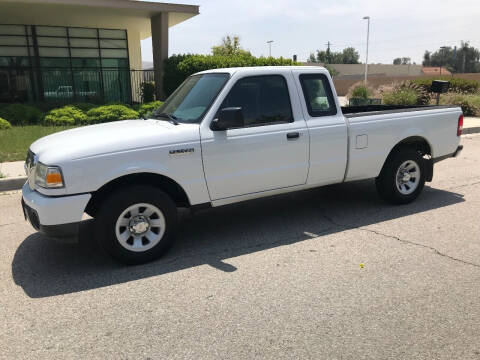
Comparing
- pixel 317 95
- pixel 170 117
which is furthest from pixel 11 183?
pixel 317 95

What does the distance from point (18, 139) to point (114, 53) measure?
47.5 ft

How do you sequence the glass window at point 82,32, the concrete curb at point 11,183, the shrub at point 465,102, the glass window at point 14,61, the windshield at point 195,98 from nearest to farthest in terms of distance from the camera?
the windshield at point 195,98 < the concrete curb at point 11,183 < the shrub at point 465,102 < the glass window at point 14,61 < the glass window at point 82,32

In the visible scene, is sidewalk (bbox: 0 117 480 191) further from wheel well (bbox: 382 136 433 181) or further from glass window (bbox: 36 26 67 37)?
glass window (bbox: 36 26 67 37)

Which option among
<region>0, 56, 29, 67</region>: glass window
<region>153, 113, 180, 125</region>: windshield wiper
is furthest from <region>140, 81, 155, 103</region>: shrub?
<region>153, 113, 180, 125</region>: windshield wiper

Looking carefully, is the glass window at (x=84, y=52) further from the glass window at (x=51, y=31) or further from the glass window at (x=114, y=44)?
the glass window at (x=51, y=31)

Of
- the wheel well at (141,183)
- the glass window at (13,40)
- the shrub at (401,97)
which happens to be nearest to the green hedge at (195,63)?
the shrub at (401,97)

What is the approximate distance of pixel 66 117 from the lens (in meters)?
14.0

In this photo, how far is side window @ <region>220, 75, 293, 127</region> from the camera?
4840 millimetres

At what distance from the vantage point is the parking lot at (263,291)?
3029 mm

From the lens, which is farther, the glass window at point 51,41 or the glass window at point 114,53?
the glass window at point 114,53

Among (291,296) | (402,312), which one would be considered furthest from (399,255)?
(291,296)

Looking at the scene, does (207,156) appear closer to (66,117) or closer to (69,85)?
(66,117)

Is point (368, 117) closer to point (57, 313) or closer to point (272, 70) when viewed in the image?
point (272, 70)

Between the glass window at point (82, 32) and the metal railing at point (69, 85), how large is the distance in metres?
2.47
